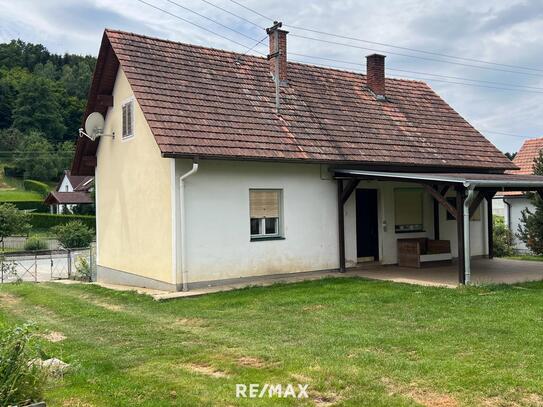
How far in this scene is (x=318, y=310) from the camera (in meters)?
10.2

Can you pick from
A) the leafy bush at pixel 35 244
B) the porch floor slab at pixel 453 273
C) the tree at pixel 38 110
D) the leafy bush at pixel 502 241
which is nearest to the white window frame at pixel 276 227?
the porch floor slab at pixel 453 273

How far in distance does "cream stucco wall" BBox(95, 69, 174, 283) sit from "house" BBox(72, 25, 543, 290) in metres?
0.07

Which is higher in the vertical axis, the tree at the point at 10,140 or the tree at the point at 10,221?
the tree at the point at 10,140

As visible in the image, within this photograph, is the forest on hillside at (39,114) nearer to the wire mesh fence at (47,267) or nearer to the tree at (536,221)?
the wire mesh fence at (47,267)

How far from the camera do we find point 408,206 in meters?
17.9

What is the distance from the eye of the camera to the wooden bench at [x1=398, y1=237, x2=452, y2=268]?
54.6 feet

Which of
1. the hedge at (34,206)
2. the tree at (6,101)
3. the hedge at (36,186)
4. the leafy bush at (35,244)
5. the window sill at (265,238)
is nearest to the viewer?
the window sill at (265,238)

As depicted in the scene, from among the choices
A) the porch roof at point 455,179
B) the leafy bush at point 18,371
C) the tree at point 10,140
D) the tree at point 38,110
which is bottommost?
the leafy bush at point 18,371

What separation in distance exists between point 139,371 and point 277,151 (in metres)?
8.53

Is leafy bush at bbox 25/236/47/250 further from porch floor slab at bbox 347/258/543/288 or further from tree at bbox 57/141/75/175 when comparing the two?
tree at bbox 57/141/75/175

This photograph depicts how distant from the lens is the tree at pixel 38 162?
3666 inches

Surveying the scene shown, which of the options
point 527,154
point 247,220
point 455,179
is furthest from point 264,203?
point 527,154

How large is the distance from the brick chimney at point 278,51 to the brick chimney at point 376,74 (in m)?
4.00

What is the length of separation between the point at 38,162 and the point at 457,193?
299ft
